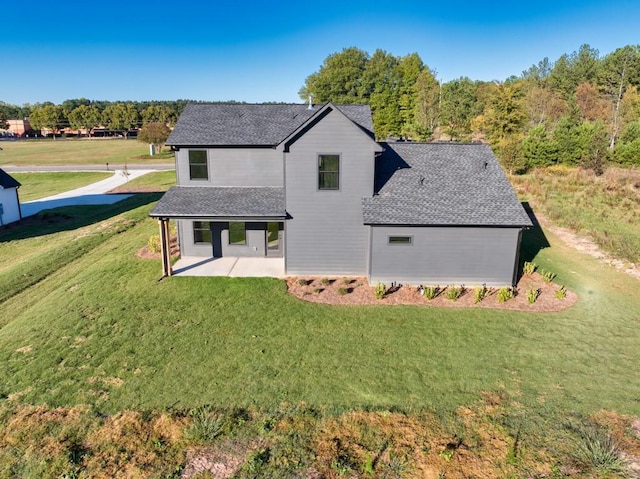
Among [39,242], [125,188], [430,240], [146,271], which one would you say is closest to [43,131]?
[125,188]

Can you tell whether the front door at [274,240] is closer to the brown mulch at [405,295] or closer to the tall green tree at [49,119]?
the brown mulch at [405,295]

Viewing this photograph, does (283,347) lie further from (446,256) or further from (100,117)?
(100,117)

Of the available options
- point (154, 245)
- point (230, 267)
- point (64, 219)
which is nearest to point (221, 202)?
point (230, 267)

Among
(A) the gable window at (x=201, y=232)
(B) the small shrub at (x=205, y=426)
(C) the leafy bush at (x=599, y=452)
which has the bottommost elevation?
(B) the small shrub at (x=205, y=426)

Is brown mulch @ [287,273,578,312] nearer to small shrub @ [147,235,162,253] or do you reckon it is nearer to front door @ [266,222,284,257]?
front door @ [266,222,284,257]

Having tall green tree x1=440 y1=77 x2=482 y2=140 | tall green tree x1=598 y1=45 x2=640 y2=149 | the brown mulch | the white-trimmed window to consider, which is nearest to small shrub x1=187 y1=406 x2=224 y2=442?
the brown mulch

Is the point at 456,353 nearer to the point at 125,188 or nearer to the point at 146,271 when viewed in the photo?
the point at 146,271

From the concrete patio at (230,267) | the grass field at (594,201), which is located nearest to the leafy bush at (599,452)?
the concrete patio at (230,267)
